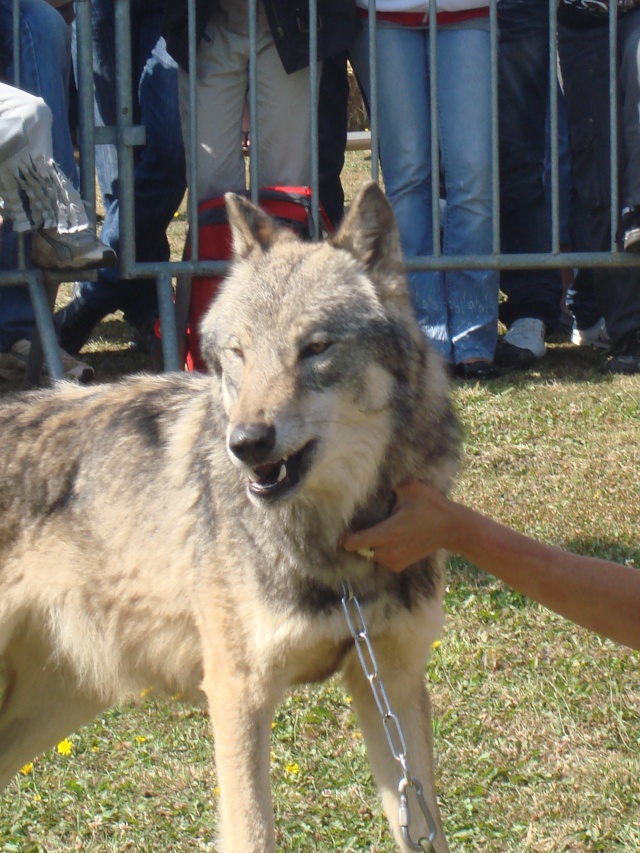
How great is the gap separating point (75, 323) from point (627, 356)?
3.15 metres

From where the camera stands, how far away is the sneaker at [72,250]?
4.70 m

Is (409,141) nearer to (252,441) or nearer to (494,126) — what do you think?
(494,126)

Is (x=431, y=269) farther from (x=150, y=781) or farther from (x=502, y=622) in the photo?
(x=150, y=781)

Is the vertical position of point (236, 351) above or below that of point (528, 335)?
above

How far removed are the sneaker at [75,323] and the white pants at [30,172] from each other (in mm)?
1994

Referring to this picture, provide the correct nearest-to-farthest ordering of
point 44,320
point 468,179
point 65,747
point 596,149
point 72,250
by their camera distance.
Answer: point 65,747
point 72,250
point 44,320
point 468,179
point 596,149

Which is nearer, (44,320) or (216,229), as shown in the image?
(44,320)

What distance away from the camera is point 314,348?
270cm

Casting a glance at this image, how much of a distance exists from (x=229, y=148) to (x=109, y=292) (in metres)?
1.41

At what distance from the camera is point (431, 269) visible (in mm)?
5465

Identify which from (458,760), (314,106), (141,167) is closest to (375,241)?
(458,760)

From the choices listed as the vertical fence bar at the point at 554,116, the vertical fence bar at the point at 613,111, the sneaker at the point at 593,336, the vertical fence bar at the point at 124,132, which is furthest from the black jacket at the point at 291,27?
the sneaker at the point at 593,336

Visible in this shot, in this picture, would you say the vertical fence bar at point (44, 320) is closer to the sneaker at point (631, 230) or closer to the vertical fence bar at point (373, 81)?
the vertical fence bar at point (373, 81)

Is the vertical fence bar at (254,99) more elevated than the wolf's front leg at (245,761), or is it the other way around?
the vertical fence bar at (254,99)
